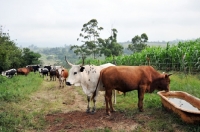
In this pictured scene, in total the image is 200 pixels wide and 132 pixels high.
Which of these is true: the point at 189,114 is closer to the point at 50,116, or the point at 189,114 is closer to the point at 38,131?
the point at 38,131

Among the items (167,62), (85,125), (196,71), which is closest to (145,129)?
(85,125)

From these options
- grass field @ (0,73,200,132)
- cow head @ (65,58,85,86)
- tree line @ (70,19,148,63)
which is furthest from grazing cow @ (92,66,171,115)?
tree line @ (70,19,148,63)

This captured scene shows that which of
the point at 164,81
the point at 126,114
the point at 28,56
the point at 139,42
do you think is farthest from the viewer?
the point at 139,42

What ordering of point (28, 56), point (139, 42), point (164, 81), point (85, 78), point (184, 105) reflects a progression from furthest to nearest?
point (139, 42) < point (28, 56) < point (85, 78) < point (164, 81) < point (184, 105)

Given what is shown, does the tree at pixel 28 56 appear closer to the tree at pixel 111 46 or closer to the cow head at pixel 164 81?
the tree at pixel 111 46

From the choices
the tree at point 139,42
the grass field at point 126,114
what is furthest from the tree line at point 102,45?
the grass field at point 126,114

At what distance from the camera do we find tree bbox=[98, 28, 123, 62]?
44.9m

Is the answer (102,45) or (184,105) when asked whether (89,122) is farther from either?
(102,45)

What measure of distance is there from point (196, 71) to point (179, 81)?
1.45 m

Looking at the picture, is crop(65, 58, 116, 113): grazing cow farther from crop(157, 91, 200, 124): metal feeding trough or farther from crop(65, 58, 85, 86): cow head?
crop(157, 91, 200, 124): metal feeding trough

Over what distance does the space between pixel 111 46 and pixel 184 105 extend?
130 feet

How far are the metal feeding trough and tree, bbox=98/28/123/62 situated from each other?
3644cm

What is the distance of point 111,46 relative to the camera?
46.4 m

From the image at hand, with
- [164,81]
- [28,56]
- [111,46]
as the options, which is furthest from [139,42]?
[164,81]
